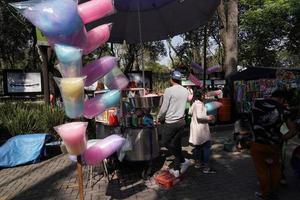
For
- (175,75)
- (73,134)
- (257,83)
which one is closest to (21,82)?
(257,83)

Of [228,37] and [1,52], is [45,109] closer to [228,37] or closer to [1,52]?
[228,37]

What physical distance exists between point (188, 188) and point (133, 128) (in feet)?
4.35

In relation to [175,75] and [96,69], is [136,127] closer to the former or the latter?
[175,75]

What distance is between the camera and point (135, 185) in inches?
249

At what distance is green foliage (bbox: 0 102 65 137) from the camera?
9.95m

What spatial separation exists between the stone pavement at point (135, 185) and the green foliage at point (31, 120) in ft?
6.81

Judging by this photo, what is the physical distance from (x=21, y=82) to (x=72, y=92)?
12.2 meters

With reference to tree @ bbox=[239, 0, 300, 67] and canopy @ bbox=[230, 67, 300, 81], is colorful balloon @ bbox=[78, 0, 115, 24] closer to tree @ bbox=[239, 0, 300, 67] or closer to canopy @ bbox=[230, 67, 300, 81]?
canopy @ bbox=[230, 67, 300, 81]

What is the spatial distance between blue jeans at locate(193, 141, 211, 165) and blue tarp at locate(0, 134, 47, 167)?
140 inches

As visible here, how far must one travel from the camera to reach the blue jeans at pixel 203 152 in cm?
686

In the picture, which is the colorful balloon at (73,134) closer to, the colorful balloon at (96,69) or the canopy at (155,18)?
the colorful balloon at (96,69)

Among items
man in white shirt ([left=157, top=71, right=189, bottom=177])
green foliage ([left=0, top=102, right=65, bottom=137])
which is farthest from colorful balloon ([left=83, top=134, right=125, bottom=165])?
green foliage ([left=0, top=102, right=65, bottom=137])

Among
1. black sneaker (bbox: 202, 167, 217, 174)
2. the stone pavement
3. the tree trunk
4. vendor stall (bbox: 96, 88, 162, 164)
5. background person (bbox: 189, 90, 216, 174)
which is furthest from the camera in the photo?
the tree trunk

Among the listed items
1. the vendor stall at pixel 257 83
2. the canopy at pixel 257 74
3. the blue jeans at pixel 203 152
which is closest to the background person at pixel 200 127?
the blue jeans at pixel 203 152
